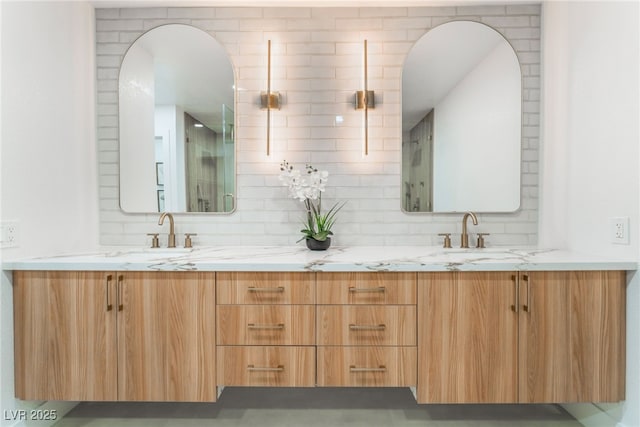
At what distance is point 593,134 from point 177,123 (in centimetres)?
242

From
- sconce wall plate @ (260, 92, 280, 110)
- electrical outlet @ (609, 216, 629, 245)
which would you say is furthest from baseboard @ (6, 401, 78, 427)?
electrical outlet @ (609, 216, 629, 245)

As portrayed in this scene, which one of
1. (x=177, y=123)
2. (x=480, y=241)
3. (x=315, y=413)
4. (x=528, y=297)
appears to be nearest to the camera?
(x=528, y=297)

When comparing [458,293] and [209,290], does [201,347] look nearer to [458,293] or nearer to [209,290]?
[209,290]

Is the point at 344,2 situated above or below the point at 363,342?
above

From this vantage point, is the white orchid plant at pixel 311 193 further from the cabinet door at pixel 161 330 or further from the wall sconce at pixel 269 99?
the cabinet door at pixel 161 330

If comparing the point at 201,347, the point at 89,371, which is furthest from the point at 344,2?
the point at 89,371

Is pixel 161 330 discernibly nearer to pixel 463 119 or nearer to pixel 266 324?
pixel 266 324

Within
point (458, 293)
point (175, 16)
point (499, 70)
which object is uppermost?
point (175, 16)

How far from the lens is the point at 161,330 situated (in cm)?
181

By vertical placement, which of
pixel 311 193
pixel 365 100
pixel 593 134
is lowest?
pixel 311 193

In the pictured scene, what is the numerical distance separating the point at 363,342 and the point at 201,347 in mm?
779

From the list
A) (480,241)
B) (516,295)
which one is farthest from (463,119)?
(516,295)

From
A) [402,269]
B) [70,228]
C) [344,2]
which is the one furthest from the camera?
[344,2]

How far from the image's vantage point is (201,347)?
1813mm
